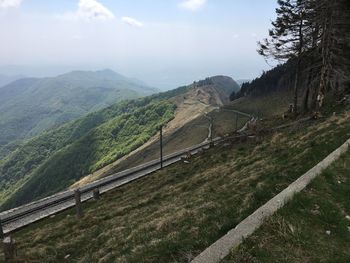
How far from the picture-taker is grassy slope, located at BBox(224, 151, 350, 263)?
693cm

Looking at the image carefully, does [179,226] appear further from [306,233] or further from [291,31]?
[291,31]

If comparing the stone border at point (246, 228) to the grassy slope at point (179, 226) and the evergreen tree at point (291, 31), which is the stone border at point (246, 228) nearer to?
the grassy slope at point (179, 226)

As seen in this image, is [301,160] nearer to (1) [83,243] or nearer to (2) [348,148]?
(2) [348,148]

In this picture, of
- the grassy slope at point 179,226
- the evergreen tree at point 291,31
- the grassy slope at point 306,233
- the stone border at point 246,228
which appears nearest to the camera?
the grassy slope at point 306,233

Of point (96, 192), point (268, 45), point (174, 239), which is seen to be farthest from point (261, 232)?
point (268, 45)

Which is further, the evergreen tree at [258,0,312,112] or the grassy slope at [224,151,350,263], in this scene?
the evergreen tree at [258,0,312,112]

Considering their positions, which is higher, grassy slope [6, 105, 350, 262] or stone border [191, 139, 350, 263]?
stone border [191, 139, 350, 263]

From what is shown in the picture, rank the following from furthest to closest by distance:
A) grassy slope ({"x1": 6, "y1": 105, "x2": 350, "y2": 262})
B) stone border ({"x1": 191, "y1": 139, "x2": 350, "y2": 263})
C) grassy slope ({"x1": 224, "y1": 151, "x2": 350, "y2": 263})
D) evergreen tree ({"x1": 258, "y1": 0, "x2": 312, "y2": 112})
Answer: evergreen tree ({"x1": 258, "y1": 0, "x2": 312, "y2": 112}), grassy slope ({"x1": 6, "y1": 105, "x2": 350, "y2": 262}), stone border ({"x1": 191, "y1": 139, "x2": 350, "y2": 263}), grassy slope ({"x1": 224, "y1": 151, "x2": 350, "y2": 263})

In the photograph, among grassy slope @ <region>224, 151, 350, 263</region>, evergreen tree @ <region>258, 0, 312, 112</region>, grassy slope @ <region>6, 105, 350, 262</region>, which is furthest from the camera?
evergreen tree @ <region>258, 0, 312, 112</region>

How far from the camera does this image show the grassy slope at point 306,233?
6.93 metres

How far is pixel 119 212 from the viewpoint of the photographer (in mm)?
19359

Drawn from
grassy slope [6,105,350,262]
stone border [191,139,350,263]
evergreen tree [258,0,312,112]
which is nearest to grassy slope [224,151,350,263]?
stone border [191,139,350,263]

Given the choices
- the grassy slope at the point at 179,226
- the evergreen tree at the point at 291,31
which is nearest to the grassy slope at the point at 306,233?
the grassy slope at the point at 179,226

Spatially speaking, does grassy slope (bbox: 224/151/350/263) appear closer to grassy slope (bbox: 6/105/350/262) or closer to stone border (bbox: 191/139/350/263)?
stone border (bbox: 191/139/350/263)
